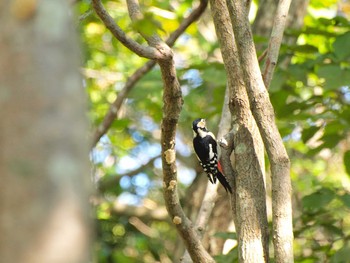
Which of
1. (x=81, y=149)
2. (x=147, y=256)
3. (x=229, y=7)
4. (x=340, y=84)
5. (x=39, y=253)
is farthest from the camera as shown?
(x=147, y=256)

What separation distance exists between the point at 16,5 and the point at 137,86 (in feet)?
16.4

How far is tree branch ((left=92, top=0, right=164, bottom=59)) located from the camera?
9.33 feet

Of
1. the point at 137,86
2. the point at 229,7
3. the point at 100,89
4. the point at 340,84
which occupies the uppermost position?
the point at 100,89

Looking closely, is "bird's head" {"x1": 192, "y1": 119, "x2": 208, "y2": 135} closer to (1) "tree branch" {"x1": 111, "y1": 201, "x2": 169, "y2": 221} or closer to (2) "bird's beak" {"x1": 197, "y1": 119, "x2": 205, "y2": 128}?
(2) "bird's beak" {"x1": 197, "y1": 119, "x2": 205, "y2": 128}

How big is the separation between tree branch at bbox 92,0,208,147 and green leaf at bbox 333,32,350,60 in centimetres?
121

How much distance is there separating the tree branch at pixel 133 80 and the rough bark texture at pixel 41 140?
155 inches

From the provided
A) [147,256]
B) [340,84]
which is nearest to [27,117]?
[340,84]

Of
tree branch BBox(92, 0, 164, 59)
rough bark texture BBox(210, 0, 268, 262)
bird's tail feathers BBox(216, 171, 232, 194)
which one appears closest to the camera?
tree branch BBox(92, 0, 164, 59)

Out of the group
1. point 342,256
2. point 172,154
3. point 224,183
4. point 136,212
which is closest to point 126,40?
point 172,154

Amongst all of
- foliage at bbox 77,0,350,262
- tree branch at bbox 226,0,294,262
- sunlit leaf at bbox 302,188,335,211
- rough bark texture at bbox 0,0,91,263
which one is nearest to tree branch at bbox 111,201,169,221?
foliage at bbox 77,0,350,262

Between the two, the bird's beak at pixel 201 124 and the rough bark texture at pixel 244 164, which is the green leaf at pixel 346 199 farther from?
the rough bark texture at pixel 244 164

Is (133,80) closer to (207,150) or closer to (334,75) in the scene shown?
(207,150)

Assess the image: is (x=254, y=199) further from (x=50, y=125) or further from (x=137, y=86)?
(x=137, y=86)

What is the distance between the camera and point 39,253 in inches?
41.9
